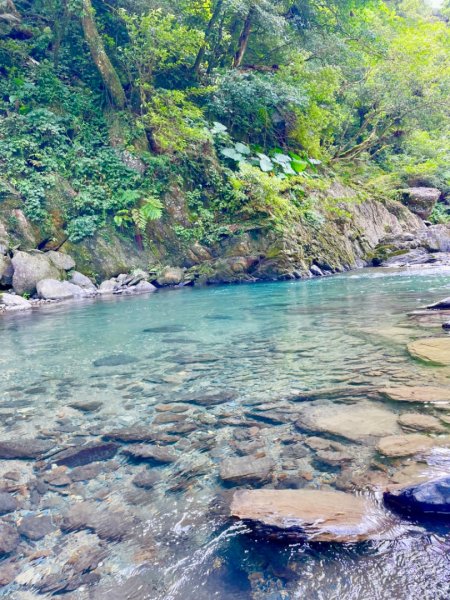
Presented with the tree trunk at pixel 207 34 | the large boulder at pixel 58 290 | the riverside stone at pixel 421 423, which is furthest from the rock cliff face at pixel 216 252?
the riverside stone at pixel 421 423

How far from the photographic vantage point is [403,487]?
1.41m

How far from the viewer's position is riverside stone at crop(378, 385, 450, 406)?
2223mm

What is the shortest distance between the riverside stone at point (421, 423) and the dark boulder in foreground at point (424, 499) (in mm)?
580

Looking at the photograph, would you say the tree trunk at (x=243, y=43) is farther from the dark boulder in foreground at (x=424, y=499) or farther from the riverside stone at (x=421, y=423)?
the dark boulder in foreground at (x=424, y=499)

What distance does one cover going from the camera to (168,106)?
12.9 metres

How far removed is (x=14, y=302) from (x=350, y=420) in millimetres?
9149

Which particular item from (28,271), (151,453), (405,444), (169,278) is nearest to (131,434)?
(151,453)

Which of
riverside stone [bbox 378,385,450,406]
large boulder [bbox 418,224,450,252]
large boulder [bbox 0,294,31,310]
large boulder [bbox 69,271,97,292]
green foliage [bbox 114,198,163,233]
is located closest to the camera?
riverside stone [bbox 378,385,450,406]

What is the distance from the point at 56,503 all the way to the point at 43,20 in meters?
17.5

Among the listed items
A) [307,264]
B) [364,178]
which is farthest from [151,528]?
[364,178]

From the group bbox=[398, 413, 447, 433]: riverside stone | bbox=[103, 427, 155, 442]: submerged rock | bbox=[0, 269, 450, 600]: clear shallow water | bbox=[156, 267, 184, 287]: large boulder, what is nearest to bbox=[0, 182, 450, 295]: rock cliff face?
bbox=[156, 267, 184, 287]: large boulder

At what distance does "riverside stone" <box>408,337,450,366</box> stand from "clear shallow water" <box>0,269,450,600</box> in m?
0.11

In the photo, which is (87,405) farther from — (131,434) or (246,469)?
(246,469)

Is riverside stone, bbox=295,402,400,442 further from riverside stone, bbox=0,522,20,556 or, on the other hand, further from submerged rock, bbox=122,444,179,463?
riverside stone, bbox=0,522,20,556
